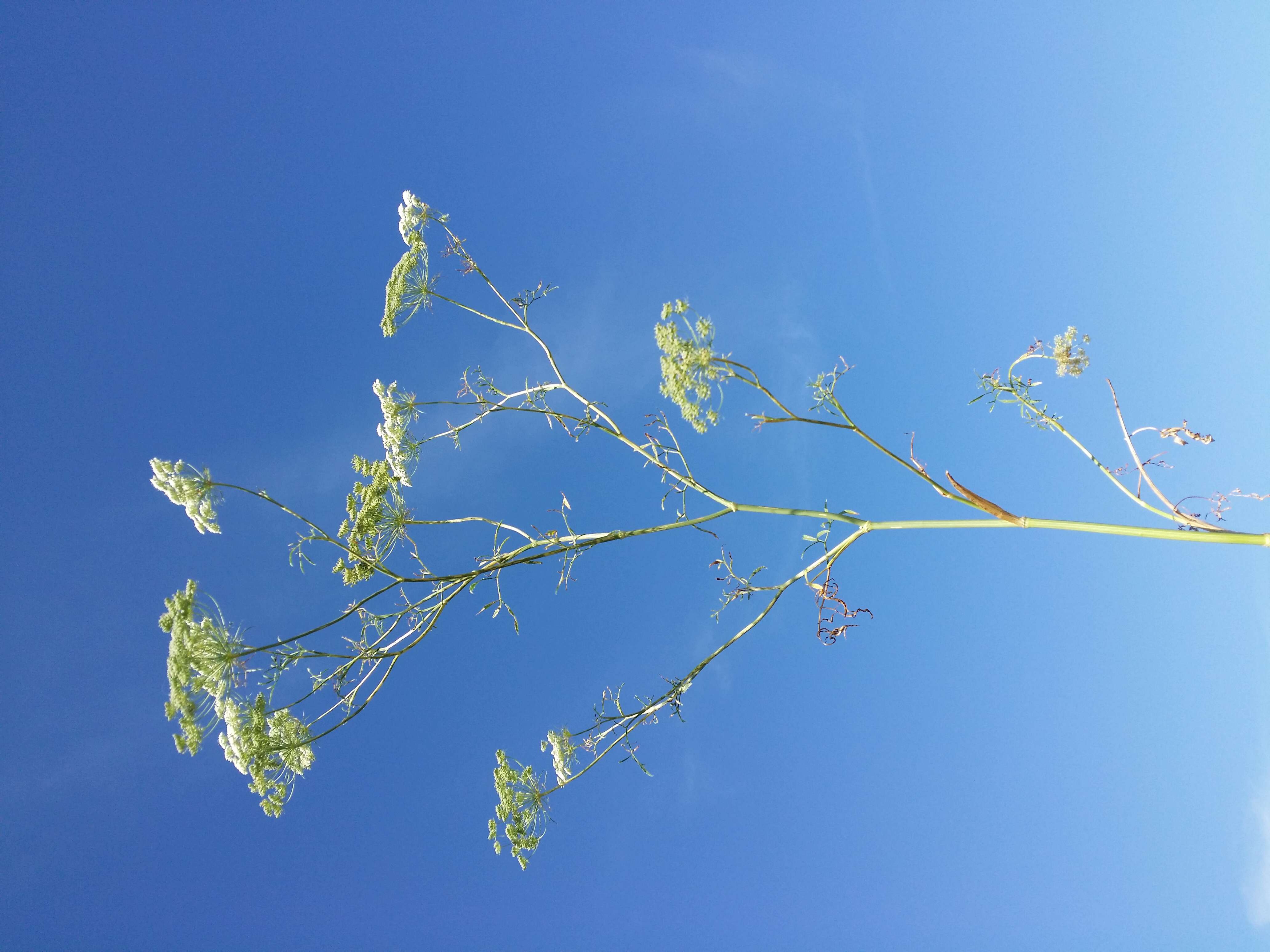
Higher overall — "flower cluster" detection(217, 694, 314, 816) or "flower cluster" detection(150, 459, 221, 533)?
"flower cluster" detection(150, 459, 221, 533)

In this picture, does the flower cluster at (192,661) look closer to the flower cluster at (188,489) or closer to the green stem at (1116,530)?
the flower cluster at (188,489)

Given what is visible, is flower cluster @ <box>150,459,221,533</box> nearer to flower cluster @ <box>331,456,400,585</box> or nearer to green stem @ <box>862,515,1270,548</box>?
flower cluster @ <box>331,456,400,585</box>

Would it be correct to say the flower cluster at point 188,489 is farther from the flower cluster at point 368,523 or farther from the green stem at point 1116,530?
the green stem at point 1116,530

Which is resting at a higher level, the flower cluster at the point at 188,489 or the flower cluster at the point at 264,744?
the flower cluster at the point at 188,489

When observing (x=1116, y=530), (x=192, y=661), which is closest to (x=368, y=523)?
(x=192, y=661)

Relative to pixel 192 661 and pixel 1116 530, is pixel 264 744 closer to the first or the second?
pixel 192 661

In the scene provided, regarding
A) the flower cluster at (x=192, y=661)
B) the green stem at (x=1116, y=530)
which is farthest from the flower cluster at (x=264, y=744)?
the green stem at (x=1116, y=530)

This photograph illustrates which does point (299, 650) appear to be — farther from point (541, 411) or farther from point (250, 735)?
point (541, 411)

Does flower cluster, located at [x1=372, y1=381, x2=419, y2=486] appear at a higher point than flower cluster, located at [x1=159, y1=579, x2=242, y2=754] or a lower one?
higher

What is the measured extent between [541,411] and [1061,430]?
14.3ft

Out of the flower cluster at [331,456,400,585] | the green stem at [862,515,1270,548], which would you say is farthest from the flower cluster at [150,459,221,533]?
the green stem at [862,515,1270,548]

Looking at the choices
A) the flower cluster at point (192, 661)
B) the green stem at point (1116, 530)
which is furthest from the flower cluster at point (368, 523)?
the green stem at point (1116, 530)

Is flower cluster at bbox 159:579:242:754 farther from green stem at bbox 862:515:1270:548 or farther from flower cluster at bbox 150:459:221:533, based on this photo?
green stem at bbox 862:515:1270:548

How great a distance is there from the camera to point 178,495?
5492 mm
